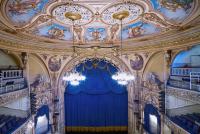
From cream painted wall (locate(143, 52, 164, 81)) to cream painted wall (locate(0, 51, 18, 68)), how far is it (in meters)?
8.68

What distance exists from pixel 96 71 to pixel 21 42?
248 inches

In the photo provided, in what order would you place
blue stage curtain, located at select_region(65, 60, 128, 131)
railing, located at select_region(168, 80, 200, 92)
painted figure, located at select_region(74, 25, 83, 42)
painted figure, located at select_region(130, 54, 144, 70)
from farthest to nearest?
blue stage curtain, located at select_region(65, 60, 128, 131), painted figure, located at select_region(130, 54, 144, 70), painted figure, located at select_region(74, 25, 83, 42), railing, located at select_region(168, 80, 200, 92)

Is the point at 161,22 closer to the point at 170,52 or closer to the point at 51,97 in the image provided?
the point at 170,52

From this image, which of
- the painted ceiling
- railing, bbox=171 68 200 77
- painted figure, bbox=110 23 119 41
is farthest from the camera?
railing, bbox=171 68 200 77

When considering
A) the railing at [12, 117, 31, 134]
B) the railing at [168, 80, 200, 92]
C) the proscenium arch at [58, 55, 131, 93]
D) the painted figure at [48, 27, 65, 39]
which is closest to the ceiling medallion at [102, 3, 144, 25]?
the painted figure at [48, 27, 65, 39]

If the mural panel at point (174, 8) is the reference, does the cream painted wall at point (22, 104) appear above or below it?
below

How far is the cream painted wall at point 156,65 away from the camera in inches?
471

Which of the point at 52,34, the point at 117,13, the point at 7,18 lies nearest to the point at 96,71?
the point at 52,34

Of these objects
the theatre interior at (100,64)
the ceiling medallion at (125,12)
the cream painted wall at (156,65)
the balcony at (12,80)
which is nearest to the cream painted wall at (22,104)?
the theatre interior at (100,64)

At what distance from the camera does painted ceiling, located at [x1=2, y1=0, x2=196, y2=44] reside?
7.05 meters

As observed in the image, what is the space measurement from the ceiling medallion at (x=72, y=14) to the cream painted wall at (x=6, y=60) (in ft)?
14.2

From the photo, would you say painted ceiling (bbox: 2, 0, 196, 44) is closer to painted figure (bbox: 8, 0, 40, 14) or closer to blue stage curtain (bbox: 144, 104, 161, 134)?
painted figure (bbox: 8, 0, 40, 14)

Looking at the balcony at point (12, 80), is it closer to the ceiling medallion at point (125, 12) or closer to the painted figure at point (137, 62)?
the ceiling medallion at point (125, 12)

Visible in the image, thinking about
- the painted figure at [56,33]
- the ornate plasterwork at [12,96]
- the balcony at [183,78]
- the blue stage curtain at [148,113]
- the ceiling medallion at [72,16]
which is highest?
the ceiling medallion at [72,16]
